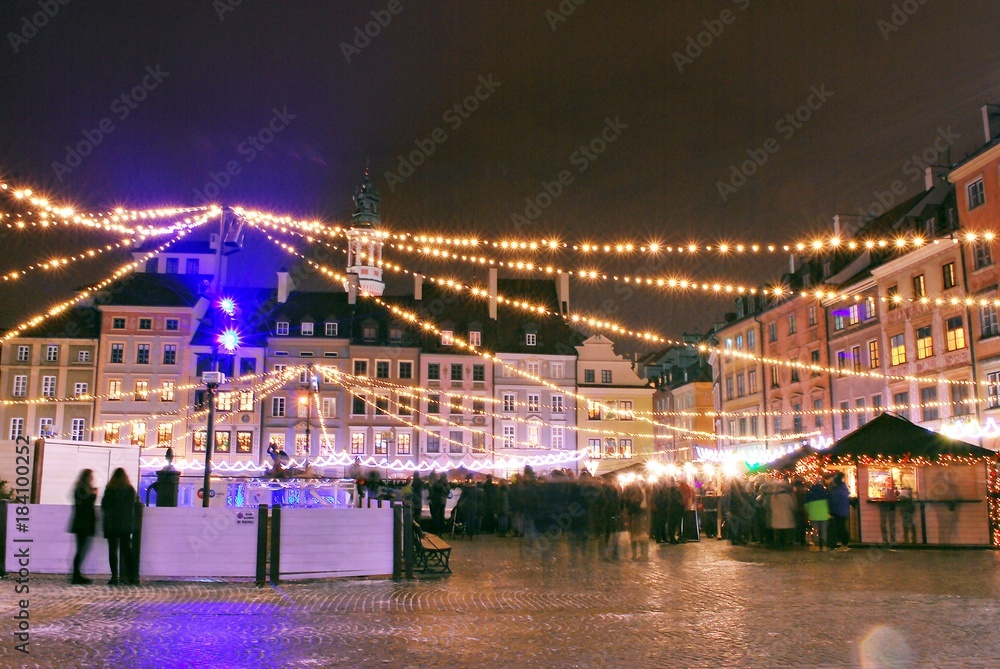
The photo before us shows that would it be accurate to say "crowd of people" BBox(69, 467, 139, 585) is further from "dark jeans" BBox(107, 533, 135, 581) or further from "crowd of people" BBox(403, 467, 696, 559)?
"crowd of people" BBox(403, 467, 696, 559)

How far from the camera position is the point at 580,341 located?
2446 inches

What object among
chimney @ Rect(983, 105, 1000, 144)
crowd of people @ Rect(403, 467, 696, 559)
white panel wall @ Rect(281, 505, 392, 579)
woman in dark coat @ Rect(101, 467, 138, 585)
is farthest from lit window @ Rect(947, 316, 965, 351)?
woman in dark coat @ Rect(101, 467, 138, 585)

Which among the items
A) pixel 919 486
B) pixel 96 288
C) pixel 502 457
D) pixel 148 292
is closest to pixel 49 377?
pixel 148 292

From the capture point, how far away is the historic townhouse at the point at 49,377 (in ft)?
179

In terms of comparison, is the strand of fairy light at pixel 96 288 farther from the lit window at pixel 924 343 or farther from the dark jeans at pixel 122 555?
the lit window at pixel 924 343

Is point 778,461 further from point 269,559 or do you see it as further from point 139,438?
point 139,438

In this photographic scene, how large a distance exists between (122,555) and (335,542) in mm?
2917

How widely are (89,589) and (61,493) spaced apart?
7247 mm

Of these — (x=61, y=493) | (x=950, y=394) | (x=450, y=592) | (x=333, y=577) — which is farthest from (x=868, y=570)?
(x=950, y=394)

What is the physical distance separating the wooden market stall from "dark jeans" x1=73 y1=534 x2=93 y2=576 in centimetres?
1544

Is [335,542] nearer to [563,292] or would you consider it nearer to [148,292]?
[148,292]

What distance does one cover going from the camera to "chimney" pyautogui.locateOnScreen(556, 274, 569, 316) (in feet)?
207

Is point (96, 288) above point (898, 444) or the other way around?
above

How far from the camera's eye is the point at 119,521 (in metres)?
12.7
